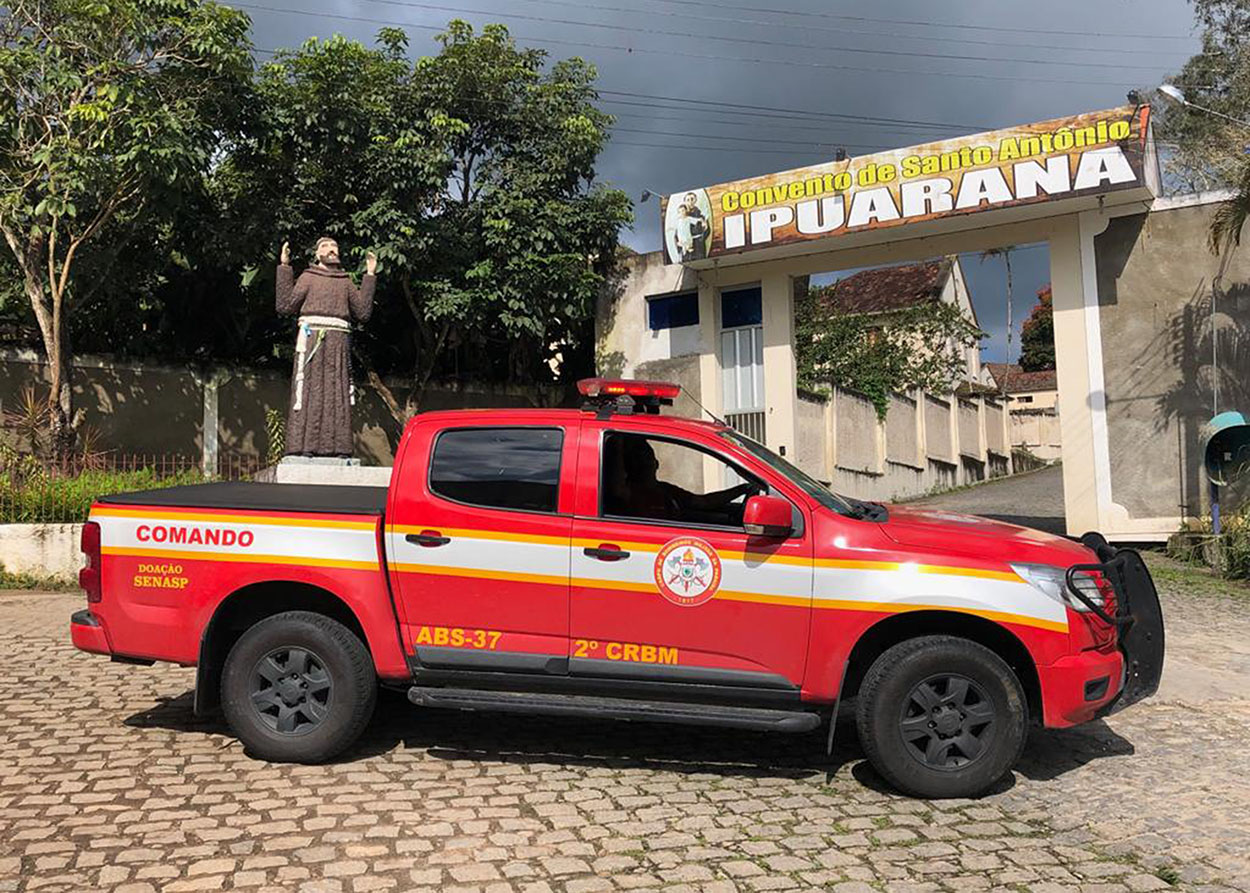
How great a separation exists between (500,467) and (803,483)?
1583mm

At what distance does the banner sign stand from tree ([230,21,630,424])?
6.65 feet

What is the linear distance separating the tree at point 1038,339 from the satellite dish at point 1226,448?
43544 mm

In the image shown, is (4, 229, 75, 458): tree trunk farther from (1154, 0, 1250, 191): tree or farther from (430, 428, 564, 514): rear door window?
(1154, 0, 1250, 191): tree

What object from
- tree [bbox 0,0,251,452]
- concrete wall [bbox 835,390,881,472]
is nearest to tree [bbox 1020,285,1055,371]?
concrete wall [bbox 835,390,881,472]

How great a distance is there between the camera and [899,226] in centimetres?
1385

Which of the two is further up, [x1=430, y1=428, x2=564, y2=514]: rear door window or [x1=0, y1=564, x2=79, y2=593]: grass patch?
[x1=430, y1=428, x2=564, y2=514]: rear door window

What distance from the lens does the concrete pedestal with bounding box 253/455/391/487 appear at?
10094 millimetres

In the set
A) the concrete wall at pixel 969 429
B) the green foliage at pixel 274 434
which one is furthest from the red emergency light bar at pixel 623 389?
the concrete wall at pixel 969 429

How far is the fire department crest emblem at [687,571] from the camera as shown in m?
4.43

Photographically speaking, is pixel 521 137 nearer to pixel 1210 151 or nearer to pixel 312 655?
pixel 1210 151

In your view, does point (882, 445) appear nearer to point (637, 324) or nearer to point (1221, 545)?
point (637, 324)

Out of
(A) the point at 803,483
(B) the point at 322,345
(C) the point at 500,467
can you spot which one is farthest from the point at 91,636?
(B) the point at 322,345

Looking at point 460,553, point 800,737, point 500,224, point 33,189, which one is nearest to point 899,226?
point 500,224

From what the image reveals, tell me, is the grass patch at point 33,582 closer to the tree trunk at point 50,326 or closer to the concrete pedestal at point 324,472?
the concrete pedestal at point 324,472
